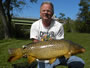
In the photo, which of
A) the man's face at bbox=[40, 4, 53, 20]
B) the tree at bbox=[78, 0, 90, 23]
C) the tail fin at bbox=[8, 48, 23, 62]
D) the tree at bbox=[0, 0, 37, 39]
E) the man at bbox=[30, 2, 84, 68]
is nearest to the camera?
the tail fin at bbox=[8, 48, 23, 62]

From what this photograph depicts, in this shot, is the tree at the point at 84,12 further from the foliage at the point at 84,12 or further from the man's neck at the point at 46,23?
the man's neck at the point at 46,23

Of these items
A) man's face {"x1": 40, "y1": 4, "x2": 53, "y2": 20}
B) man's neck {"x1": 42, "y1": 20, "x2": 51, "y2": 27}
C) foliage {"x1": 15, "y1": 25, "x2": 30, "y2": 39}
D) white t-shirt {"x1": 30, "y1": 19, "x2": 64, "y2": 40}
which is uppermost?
man's face {"x1": 40, "y1": 4, "x2": 53, "y2": 20}

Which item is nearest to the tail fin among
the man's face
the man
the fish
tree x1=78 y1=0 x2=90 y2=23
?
the fish

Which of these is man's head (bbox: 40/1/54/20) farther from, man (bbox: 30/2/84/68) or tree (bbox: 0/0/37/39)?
tree (bbox: 0/0/37/39)

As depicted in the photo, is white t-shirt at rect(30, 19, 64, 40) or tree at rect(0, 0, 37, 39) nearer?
white t-shirt at rect(30, 19, 64, 40)

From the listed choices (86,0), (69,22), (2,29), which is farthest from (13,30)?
(86,0)

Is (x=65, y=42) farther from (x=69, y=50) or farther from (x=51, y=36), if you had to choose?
(x=51, y=36)

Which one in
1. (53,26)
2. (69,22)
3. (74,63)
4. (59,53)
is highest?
(53,26)

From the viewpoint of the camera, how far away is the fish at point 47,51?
2541mm

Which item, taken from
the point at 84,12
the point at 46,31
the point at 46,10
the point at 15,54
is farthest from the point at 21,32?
the point at 84,12

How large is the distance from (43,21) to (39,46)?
29.4 inches

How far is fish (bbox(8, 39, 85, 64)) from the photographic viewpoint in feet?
8.34

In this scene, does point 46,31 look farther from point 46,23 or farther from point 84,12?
point 84,12

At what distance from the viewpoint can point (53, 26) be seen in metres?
3.28
